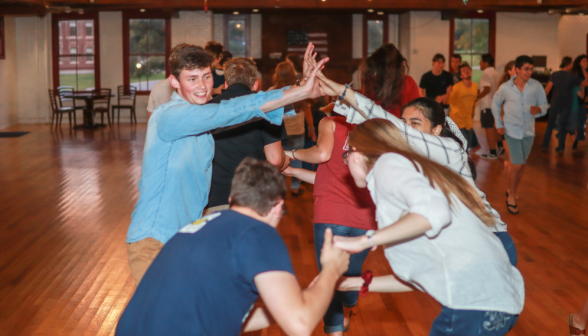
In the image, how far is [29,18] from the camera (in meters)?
14.5

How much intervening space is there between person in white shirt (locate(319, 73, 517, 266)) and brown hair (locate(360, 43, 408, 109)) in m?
0.32

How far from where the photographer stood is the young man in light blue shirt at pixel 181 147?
1.89 metres

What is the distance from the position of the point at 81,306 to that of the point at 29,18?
13.2 meters

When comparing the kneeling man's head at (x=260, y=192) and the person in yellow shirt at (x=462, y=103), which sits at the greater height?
the person in yellow shirt at (x=462, y=103)

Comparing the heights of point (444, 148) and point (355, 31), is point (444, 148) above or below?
below

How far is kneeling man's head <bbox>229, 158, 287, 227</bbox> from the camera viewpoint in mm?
1495

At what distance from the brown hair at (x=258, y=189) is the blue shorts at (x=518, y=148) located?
453 centimetres

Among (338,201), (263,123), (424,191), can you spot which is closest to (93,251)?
(263,123)

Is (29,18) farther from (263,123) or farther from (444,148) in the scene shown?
(444,148)

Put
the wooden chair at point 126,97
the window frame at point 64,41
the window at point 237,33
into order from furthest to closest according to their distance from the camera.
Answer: the window at point 237,33, the window frame at point 64,41, the wooden chair at point 126,97

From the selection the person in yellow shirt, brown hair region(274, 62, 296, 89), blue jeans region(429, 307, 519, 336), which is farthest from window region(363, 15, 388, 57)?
blue jeans region(429, 307, 519, 336)

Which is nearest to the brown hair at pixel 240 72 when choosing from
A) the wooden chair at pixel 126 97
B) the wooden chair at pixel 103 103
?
the wooden chair at pixel 103 103

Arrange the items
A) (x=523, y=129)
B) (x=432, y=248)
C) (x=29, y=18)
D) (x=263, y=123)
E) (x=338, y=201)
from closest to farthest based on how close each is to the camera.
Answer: (x=432, y=248) → (x=338, y=201) → (x=263, y=123) → (x=523, y=129) → (x=29, y=18)

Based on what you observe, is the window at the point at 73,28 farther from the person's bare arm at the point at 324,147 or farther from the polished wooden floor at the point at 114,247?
the person's bare arm at the point at 324,147
